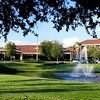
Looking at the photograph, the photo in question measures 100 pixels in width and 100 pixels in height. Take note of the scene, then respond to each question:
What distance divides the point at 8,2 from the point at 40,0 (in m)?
0.69

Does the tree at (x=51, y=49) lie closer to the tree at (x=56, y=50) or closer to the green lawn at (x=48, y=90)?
the tree at (x=56, y=50)

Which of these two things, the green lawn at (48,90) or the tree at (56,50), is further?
the tree at (56,50)

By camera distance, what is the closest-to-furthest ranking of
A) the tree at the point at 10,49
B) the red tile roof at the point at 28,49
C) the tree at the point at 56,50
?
1. the tree at the point at 56,50
2. the tree at the point at 10,49
3. the red tile roof at the point at 28,49

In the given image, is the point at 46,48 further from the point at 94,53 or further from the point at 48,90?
the point at 48,90

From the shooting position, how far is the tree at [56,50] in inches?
4596

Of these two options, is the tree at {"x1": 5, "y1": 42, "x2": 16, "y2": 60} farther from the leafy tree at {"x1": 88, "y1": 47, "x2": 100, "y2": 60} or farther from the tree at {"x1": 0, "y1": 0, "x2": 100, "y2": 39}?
the tree at {"x1": 0, "y1": 0, "x2": 100, "y2": 39}

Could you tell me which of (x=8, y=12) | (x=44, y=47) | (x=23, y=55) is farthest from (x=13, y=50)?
(x=8, y=12)

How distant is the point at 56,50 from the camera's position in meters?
116

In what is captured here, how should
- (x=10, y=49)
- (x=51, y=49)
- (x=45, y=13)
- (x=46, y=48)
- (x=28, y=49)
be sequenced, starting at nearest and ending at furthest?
(x=45, y=13), (x=51, y=49), (x=46, y=48), (x=10, y=49), (x=28, y=49)

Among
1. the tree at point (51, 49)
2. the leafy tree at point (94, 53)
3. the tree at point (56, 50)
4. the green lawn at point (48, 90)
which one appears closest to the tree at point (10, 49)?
the tree at point (51, 49)

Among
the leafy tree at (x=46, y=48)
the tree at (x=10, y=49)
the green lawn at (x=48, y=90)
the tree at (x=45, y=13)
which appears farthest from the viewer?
the tree at (x=10, y=49)

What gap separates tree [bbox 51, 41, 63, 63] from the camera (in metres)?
117

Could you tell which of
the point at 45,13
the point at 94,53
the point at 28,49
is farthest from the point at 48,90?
the point at 28,49

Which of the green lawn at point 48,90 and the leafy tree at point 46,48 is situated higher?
the leafy tree at point 46,48
